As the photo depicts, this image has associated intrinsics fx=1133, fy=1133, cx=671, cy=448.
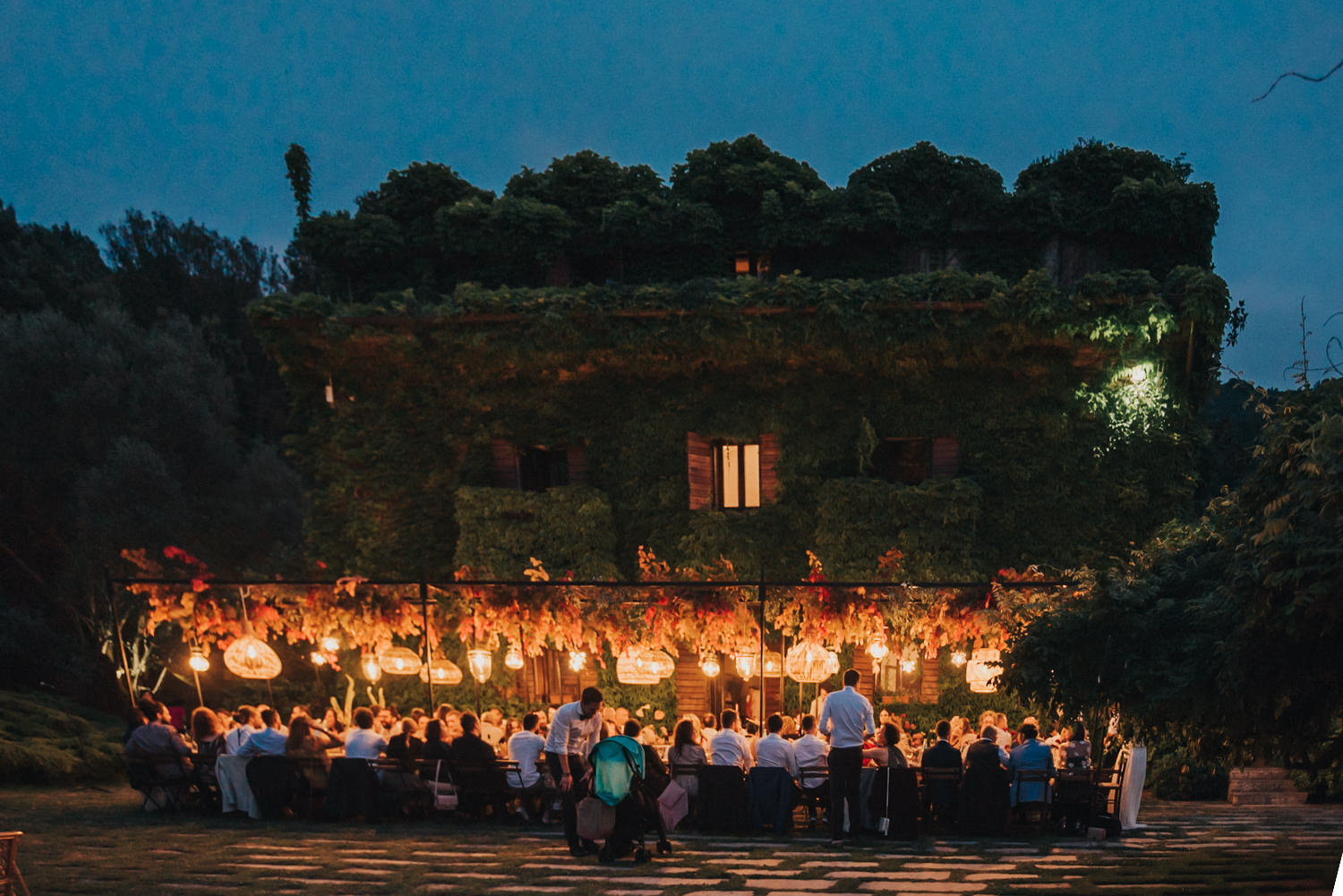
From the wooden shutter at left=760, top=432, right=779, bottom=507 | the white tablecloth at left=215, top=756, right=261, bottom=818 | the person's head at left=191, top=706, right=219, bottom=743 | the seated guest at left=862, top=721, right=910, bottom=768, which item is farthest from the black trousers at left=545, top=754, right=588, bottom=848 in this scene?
the wooden shutter at left=760, top=432, right=779, bottom=507

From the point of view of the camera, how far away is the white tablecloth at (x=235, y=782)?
11.2m

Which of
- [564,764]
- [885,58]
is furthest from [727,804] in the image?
[885,58]

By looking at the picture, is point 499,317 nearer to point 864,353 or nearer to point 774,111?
point 864,353

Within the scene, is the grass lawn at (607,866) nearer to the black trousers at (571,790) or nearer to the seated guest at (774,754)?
the black trousers at (571,790)

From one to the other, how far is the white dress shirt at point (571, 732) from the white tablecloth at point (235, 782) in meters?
3.61

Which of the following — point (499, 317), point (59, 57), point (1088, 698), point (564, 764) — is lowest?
point (564, 764)

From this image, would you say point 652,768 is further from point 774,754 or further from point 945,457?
point 945,457

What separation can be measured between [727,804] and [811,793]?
2.63ft

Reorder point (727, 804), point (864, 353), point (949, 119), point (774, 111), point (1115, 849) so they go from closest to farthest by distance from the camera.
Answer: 1. point (1115, 849)
2. point (727, 804)
3. point (864, 353)
4. point (949, 119)
5. point (774, 111)

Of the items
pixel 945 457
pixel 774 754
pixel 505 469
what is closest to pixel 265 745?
pixel 774 754

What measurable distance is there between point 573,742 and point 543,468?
9525 mm

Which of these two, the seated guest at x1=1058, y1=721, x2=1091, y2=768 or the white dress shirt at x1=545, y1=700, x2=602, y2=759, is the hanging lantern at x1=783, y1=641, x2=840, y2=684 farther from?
the white dress shirt at x1=545, y1=700, x2=602, y2=759

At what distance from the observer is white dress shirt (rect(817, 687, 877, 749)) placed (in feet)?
31.5

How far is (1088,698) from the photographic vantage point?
712 centimetres
